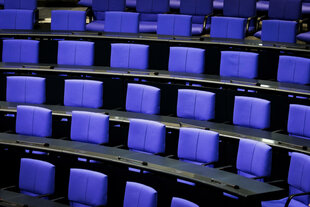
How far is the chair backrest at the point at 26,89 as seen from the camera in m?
5.55

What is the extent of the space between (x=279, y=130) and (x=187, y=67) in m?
1.49

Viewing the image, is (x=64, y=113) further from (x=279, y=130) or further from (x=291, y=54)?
(x=291, y=54)

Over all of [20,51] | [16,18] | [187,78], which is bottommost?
[187,78]

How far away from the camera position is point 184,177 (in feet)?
12.6

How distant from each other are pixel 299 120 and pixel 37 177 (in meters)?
2.35

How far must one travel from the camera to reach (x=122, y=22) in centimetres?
709

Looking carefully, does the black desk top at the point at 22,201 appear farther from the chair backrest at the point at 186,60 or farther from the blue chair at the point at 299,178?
the chair backrest at the point at 186,60

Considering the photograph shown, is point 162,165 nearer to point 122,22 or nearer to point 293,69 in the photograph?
point 293,69

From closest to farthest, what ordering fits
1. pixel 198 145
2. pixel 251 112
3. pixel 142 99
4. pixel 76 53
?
pixel 198 145
pixel 251 112
pixel 142 99
pixel 76 53

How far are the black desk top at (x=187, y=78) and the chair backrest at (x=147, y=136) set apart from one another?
102 cm

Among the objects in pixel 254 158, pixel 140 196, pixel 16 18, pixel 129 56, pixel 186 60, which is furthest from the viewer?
pixel 16 18

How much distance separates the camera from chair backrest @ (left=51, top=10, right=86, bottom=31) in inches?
282

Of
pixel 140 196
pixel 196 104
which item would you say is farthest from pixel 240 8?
pixel 140 196

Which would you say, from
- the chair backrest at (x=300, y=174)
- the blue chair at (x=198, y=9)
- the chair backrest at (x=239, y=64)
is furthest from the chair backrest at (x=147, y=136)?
the blue chair at (x=198, y=9)
